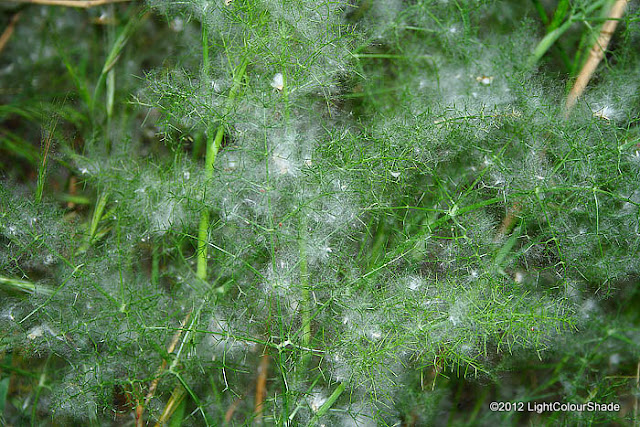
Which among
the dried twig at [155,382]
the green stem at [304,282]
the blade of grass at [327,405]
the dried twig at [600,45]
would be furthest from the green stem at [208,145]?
the dried twig at [600,45]

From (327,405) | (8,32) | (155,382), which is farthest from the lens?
(8,32)

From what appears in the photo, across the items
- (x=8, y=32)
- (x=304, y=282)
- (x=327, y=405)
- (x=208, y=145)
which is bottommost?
(x=327, y=405)

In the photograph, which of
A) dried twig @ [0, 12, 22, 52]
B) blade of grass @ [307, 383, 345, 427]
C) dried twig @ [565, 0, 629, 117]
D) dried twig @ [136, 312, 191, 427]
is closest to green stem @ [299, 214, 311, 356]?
blade of grass @ [307, 383, 345, 427]

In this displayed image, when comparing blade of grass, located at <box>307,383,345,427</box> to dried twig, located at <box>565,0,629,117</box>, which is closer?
blade of grass, located at <box>307,383,345,427</box>

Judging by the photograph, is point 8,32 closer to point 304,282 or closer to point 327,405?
point 304,282

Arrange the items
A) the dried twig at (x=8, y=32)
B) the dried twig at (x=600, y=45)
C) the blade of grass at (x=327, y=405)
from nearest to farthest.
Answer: the blade of grass at (x=327, y=405)
the dried twig at (x=600, y=45)
the dried twig at (x=8, y=32)

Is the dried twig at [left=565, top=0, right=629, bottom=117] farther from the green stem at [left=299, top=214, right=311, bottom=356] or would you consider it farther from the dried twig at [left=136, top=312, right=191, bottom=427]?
the dried twig at [left=136, top=312, right=191, bottom=427]

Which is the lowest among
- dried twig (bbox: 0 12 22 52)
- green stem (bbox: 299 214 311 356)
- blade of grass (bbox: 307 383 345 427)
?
blade of grass (bbox: 307 383 345 427)

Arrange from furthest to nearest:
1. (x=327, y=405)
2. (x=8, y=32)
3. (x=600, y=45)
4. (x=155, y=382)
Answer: (x=8, y=32) → (x=600, y=45) → (x=155, y=382) → (x=327, y=405)

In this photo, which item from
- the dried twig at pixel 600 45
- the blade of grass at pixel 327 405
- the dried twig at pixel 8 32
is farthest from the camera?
the dried twig at pixel 8 32

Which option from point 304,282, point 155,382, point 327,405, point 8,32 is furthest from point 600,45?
point 8,32

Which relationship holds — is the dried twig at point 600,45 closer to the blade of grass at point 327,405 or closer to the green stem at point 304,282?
the green stem at point 304,282

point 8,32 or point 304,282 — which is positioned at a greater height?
point 8,32
